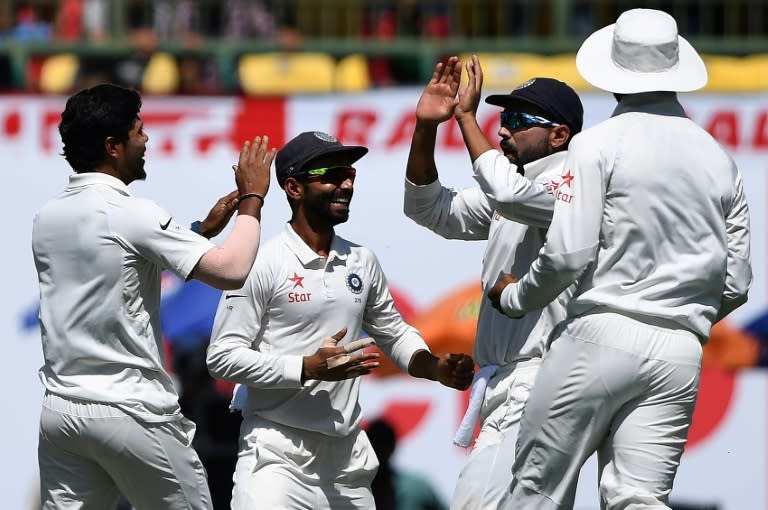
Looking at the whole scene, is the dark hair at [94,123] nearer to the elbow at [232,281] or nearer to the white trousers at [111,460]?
the elbow at [232,281]

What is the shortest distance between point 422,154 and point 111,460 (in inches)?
63.2

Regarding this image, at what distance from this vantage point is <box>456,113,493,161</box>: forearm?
17.4ft

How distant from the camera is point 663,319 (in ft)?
16.2

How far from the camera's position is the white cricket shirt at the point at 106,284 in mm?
5086

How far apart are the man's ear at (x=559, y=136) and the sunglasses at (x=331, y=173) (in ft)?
2.65

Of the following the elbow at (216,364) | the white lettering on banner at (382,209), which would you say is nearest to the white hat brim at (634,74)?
the elbow at (216,364)

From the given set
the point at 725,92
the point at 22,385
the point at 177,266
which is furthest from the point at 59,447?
the point at 725,92

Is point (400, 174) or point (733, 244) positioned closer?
point (733, 244)

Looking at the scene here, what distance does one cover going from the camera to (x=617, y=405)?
16.2 feet

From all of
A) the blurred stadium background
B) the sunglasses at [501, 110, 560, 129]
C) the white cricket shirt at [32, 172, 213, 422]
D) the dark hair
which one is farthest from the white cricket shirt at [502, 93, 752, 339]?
the blurred stadium background

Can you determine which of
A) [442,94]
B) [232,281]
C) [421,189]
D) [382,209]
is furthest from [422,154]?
[382,209]

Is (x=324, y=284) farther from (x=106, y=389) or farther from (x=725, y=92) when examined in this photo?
(x=725, y=92)

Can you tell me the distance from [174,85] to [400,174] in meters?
1.90

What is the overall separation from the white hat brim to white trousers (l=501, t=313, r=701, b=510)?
29.3 inches
